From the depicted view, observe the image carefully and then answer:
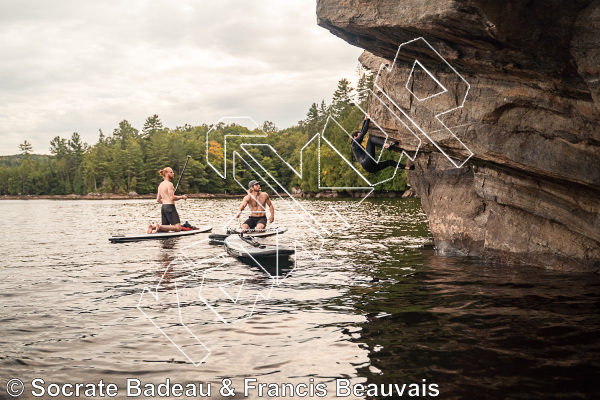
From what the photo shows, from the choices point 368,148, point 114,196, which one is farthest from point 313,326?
point 114,196

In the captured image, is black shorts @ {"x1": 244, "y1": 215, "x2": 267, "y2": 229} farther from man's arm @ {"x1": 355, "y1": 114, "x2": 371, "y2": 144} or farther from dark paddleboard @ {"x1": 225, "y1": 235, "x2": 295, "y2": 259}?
man's arm @ {"x1": 355, "y1": 114, "x2": 371, "y2": 144}

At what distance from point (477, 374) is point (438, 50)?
20.2 ft

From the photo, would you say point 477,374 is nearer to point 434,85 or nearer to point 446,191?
point 434,85

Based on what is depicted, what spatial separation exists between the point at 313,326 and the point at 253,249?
6.02m

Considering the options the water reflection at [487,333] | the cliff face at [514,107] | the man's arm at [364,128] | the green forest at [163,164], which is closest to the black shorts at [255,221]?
the man's arm at [364,128]

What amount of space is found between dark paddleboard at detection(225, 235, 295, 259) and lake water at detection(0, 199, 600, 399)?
16.9 inches

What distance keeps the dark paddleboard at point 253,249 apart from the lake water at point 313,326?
0.43 m

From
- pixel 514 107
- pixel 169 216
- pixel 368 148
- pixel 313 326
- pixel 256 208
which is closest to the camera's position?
pixel 313 326

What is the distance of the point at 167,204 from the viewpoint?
19.9m

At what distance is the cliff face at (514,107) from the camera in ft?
23.5

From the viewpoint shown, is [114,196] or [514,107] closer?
[514,107]

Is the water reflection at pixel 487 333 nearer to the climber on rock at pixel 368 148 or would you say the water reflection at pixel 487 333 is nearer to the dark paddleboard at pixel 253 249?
the dark paddleboard at pixel 253 249

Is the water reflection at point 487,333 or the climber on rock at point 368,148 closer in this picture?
the water reflection at point 487,333
